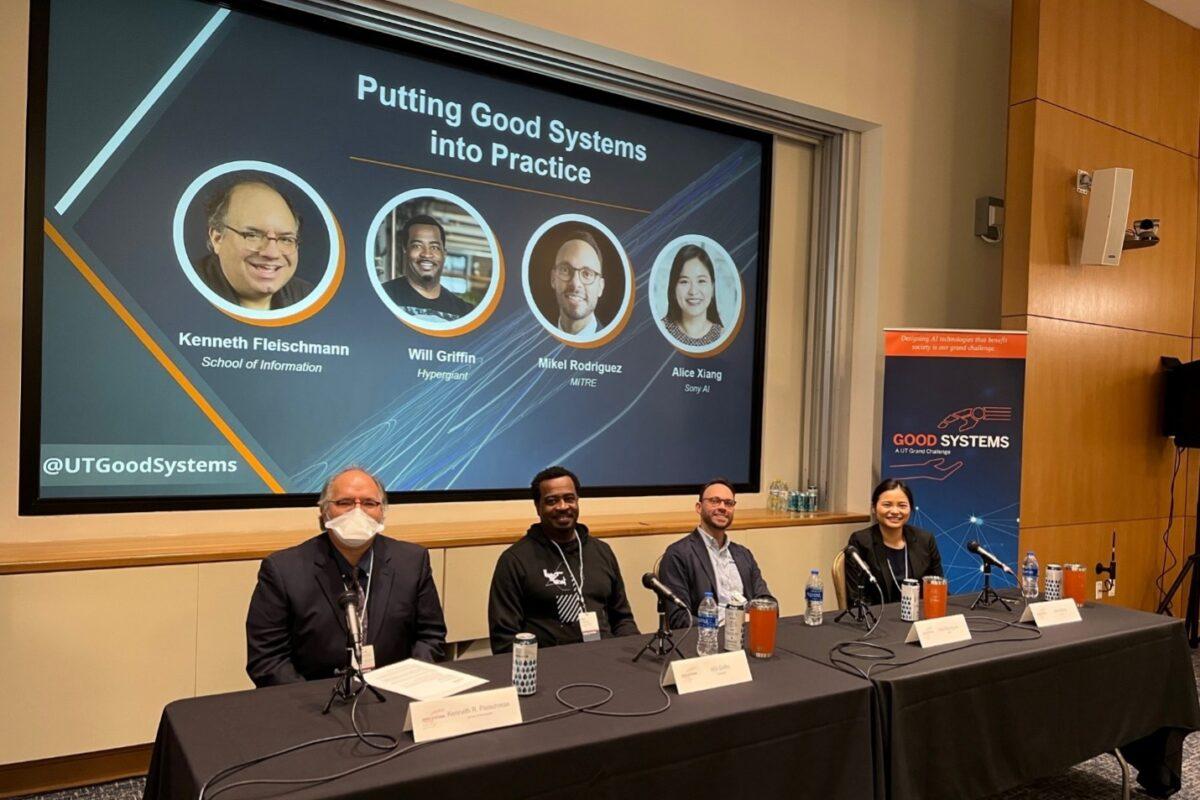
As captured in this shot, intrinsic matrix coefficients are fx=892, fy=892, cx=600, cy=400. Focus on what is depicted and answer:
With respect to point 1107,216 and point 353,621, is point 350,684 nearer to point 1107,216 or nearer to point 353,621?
point 353,621

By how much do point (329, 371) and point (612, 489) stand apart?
1611mm

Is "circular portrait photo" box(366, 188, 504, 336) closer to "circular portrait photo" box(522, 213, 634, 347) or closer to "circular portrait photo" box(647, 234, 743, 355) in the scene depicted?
"circular portrait photo" box(522, 213, 634, 347)

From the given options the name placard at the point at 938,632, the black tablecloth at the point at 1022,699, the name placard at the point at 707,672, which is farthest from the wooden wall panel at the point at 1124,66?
the name placard at the point at 707,672

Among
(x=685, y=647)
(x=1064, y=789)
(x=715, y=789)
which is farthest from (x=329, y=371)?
(x=1064, y=789)

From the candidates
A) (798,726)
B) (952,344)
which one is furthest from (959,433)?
(798,726)

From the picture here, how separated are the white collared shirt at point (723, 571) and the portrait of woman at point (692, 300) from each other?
1.75 metres

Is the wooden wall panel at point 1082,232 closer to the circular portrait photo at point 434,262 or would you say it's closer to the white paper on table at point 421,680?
the circular portrait photo at point 434,262

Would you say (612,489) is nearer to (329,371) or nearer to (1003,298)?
(329,371)

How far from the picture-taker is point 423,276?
13.7 ft

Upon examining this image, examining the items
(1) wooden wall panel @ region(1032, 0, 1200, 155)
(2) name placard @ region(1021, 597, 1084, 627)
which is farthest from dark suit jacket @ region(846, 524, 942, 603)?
(1) wooden wall panel @ region(1032, 0, 1200, 155)

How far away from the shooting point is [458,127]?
167 inches

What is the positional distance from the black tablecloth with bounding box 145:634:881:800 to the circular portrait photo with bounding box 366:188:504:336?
221 centimetres

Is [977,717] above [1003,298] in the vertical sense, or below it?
below

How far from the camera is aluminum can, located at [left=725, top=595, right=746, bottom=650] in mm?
2396
